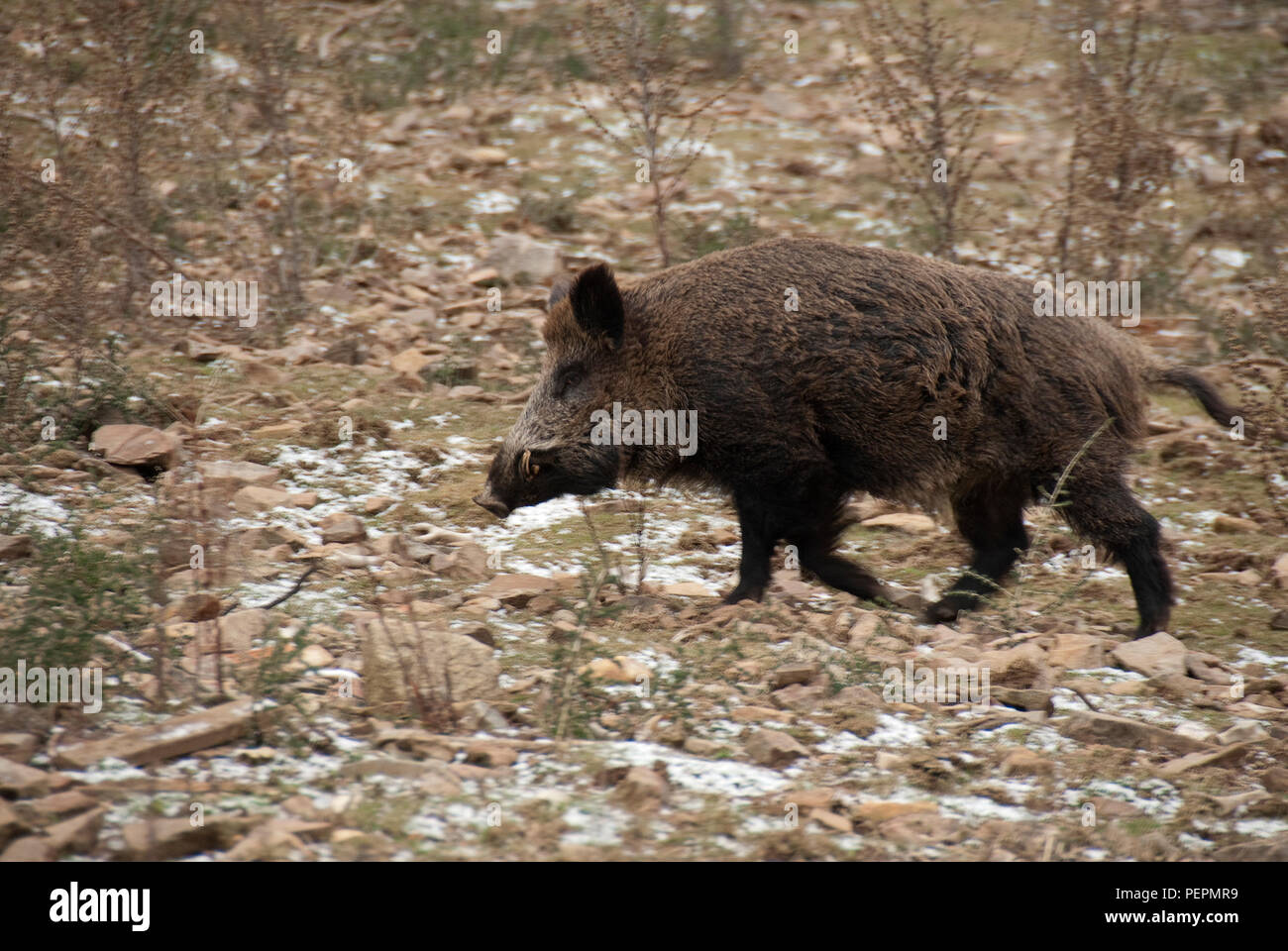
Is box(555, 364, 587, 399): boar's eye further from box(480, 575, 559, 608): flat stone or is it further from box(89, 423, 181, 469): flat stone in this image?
box(89, 423, 181, 469): flat stone

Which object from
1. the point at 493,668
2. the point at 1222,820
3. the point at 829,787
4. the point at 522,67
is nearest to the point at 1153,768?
the point at 1222,820

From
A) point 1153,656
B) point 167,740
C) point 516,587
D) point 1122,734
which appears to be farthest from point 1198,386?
point 167,740

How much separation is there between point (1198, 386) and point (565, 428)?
9.82 feet

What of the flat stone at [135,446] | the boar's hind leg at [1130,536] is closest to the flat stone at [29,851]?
the flat stone at [135,446]

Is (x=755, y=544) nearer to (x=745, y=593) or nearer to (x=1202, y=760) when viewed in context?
(x=745, y=593)

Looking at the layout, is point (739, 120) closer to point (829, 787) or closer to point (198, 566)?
point (198, 566)

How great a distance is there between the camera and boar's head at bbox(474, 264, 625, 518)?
5891mm

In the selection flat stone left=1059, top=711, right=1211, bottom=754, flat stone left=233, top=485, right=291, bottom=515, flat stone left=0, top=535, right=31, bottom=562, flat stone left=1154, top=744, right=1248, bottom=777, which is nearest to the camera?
flat stone left=1154, top=744, right=1248, bottom=777

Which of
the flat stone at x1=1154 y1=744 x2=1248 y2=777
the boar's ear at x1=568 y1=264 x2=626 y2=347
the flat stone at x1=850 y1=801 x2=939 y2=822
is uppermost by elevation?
the boar's ear at x1=568 y1=264 x2=626 y2=347

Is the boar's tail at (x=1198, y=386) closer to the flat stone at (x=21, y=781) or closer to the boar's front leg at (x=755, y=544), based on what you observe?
the boar's front leg at (x=755, y=544)

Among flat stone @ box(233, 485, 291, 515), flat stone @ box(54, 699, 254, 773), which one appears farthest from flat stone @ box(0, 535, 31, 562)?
flat stone @ box(54, 699, 254, 773)

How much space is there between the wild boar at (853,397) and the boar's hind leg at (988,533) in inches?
1.8

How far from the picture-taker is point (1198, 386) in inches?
233

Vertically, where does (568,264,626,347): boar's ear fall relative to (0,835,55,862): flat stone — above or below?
above
